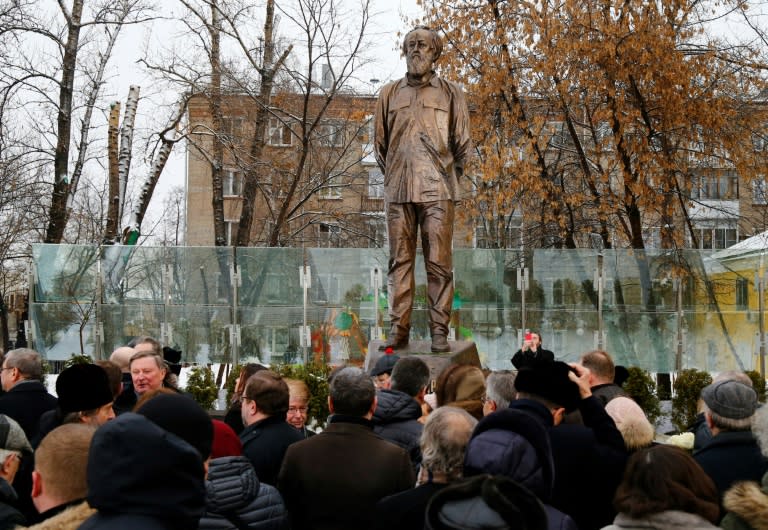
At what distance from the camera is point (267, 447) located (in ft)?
15.8

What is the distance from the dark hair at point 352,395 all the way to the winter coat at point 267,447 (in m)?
0.50

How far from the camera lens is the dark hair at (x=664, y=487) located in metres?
3.29

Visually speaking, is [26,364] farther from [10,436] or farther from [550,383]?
[550,383]

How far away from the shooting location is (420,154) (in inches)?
359

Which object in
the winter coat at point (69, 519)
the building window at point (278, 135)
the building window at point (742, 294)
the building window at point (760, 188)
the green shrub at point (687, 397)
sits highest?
the building window at point (278, 135)

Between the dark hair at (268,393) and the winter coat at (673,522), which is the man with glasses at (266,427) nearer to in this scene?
the dark hair at (268,393)

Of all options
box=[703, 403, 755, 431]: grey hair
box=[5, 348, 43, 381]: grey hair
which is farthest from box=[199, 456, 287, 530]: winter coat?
box=[5, 348, 43, 381]: grey hair

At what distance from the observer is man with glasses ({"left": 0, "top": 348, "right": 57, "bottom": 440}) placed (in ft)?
19.7

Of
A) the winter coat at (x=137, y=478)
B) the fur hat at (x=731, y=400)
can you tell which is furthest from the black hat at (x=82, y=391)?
the fur hat at (x=731, y=400)

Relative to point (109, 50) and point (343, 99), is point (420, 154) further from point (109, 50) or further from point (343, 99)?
point (109, 50)

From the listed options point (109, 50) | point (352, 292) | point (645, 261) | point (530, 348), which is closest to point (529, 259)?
point (645, 261)

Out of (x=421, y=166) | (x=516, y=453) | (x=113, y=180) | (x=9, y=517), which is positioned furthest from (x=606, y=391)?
(x=113, y=180)

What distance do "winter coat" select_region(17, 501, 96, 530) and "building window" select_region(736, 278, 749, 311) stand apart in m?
13.7

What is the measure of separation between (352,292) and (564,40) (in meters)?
6.01
